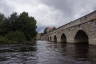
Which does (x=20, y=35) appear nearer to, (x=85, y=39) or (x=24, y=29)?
(x=24, y=29)

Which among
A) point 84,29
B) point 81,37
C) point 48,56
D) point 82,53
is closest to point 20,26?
point 81,37

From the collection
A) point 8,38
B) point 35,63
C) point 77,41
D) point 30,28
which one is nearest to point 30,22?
point 30,28

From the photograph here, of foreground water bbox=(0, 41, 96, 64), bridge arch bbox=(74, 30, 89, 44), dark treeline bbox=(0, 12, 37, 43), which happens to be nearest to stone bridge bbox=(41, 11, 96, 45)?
bridge arch bbox=(74, 30, 89, 44)

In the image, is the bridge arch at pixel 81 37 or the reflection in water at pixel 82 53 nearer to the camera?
the reflection in water at pixel 82 53

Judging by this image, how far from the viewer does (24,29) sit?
56.8 meters

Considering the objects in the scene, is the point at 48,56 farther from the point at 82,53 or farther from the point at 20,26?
the point at 20,26

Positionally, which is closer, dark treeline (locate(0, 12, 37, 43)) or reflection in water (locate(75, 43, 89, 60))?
reflection in water (locate(75, 43, 89, 60))

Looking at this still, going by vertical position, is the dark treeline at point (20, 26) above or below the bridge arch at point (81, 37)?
above

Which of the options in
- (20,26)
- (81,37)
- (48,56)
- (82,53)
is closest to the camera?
(48,56)

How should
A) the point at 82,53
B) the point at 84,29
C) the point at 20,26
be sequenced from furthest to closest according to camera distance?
the point at 20,26 < the point at 84,29 < the point at 82,53

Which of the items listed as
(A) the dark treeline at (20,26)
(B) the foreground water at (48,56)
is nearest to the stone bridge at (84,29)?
(B) the foreground water at (48,56)

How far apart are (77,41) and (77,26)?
21.5ft

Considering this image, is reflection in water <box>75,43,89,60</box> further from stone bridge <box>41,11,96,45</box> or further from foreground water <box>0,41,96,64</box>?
stone bridge <box>41,11,96,45</box>

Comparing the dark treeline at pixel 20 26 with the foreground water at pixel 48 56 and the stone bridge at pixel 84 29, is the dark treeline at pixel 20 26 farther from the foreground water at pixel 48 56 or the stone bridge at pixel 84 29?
the foreground water at pixel 48 56
